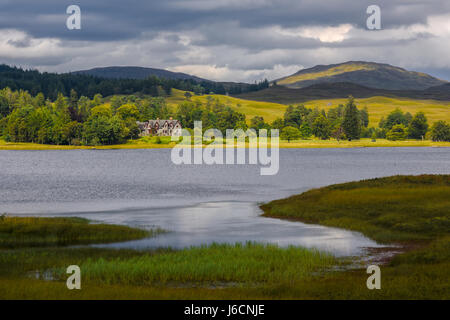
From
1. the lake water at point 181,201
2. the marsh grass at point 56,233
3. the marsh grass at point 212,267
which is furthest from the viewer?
the lake water at point 181,201

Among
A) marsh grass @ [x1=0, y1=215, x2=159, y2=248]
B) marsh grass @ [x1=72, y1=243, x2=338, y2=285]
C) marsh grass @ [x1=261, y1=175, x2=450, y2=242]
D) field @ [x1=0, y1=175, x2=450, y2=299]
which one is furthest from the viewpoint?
marsh grass @ [x1=261, y1=175, x2=450, y2=242]

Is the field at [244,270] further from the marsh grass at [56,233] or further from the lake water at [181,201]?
the lake water at [181,201]

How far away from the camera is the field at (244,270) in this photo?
78.5 feet

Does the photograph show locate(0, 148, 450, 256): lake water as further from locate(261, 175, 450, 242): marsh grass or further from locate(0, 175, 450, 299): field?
locate(0, 175, 450, 299): field

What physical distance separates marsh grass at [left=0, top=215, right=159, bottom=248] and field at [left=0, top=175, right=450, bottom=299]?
845mm

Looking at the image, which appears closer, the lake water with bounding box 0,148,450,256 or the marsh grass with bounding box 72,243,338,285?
the marsh grass with bounding box 72,243,338,285

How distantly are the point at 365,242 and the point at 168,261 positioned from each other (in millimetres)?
15619

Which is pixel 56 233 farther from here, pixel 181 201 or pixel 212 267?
pixel 181 201

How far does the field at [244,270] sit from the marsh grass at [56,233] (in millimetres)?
845

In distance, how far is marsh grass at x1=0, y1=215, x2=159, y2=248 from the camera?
1612 inches

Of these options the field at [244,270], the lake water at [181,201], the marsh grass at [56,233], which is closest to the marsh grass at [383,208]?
the field at [244,270]

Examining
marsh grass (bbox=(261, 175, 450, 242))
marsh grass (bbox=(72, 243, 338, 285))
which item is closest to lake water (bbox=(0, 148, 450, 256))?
marsh grass (bbox=(261, 175, 450, 242))

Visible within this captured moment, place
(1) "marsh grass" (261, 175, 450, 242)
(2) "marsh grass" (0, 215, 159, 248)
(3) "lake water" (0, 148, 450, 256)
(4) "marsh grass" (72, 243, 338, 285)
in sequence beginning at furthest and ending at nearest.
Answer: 1. (1) "marsh grass" (261, 175, 450, 242)
2. (3) "lake water" (0, 148, 450, 256)
3. (2) "marsh grass" (0, 215, 159, 248)
4. (4) "marsh grass" (72, 243, 338, 285)

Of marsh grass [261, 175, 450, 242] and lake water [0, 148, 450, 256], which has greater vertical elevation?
marsh grass [261, 175, 450, 242]
